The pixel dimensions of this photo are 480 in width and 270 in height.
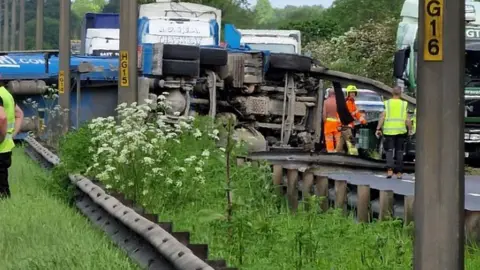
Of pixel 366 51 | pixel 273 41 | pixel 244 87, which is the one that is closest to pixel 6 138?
pixel 244 87

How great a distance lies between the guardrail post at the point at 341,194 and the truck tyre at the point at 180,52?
10.3 meters

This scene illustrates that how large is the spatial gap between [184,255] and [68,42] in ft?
59.6

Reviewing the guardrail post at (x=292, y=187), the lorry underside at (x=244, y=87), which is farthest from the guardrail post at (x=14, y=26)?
the guardrail post at (x=292, y=187)

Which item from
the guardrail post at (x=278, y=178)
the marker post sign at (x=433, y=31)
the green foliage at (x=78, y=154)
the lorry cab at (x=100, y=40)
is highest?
the lorry cab at (x=100, y=40)

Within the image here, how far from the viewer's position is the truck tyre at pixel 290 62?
909 inches

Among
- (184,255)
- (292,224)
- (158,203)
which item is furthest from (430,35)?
(158,203)

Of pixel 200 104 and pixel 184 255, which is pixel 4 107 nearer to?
pixel 184 255

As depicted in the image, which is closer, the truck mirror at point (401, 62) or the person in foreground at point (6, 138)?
the person in foreground at point (6, 138)

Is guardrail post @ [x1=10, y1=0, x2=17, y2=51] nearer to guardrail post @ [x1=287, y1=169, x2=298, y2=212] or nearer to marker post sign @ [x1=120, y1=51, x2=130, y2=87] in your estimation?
marker post sign @ [x1=120, y1=51, x2=130, y2=87]

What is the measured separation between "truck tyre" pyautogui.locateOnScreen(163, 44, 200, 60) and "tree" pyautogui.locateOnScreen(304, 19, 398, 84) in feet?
122

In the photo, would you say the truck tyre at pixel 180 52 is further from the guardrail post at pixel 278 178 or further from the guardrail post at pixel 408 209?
the guardrail post at pixel 408 209

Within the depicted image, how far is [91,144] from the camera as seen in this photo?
14.7 metres

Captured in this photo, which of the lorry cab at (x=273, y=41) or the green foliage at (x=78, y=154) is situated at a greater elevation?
the lorry cab at (x=273, y=41)

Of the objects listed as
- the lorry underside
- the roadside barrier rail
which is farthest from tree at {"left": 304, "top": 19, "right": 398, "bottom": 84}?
the roadside barrier rail
